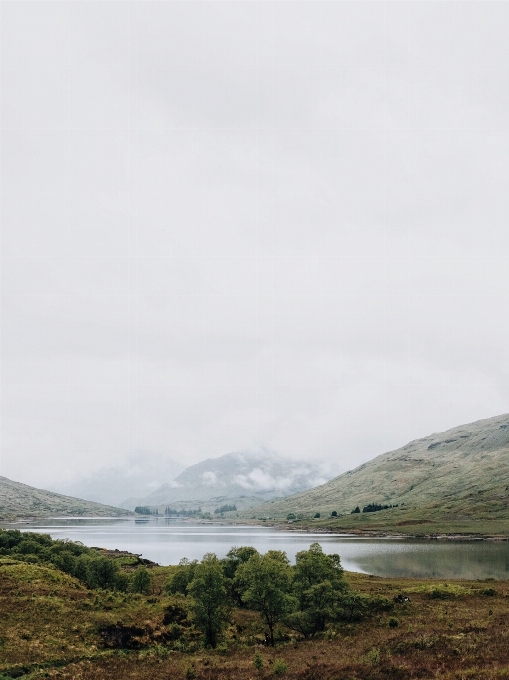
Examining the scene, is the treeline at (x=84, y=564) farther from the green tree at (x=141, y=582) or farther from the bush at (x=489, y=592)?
the bush at (x=489, y=592)

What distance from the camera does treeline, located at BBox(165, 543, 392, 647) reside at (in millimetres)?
61594

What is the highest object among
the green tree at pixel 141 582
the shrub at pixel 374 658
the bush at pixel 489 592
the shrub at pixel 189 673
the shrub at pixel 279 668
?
the shrub at pixel 374 658

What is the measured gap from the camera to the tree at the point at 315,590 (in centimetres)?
6569

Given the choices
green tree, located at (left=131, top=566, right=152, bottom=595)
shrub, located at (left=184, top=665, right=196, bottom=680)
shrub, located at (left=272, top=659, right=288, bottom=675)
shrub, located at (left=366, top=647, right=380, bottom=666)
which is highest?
shrub, located at (left=366, top=647, right=380, bottom=666)

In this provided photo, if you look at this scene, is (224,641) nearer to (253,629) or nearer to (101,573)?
(253,629)

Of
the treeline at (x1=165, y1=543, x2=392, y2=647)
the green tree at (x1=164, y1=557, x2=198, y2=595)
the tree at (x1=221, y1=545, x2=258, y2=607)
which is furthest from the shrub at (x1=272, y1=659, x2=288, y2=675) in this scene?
the green tree at (x1=164, y1=557, x2=198, y2=595)

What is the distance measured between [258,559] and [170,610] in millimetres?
16018

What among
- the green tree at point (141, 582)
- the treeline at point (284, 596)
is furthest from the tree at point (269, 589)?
the green tree at point (141, 582)

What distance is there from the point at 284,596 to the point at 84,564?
52.7m

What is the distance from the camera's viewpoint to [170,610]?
69625 mm

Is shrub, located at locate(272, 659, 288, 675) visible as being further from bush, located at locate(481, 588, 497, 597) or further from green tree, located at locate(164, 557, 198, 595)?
bush, located at locate(481, 588, 497, 597)

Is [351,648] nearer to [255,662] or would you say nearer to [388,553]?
[255,662]

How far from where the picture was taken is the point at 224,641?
62.7 m

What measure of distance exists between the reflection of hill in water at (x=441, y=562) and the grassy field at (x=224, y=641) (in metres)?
50.1
